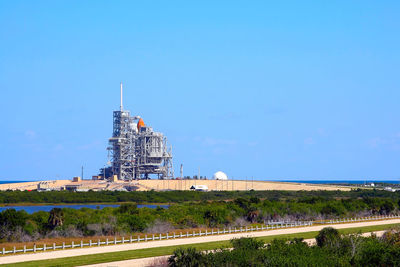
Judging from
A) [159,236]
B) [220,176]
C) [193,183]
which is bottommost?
[159,236]

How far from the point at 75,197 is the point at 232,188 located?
56.8 metres

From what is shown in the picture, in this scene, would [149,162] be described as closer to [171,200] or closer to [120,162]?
[120,162]

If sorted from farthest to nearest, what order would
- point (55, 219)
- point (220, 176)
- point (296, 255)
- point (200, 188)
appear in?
point (220, 176)
point (200, 188)
point (55, 219)
point (296, 255)

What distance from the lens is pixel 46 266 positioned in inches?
1243

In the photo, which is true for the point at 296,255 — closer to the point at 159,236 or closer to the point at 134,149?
the point at 159,236

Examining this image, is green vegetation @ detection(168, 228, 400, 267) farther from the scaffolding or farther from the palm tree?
the scaffolding

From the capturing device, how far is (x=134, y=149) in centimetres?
14825

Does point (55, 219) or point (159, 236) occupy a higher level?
point (55, 219)

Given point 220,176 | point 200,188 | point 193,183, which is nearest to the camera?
point 200,188

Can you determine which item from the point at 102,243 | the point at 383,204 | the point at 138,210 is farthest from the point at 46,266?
the point at 383,204

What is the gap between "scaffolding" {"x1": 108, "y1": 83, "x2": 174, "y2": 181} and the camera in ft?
481

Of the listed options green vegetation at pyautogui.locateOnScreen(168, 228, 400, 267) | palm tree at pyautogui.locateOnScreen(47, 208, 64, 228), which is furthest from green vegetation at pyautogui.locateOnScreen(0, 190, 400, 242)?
green vegetation at pyautogui.locateOnScreen(168, 228, 400, 267)

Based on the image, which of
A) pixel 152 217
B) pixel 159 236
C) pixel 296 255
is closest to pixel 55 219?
pixel 152 217

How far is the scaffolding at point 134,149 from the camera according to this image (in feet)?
481
